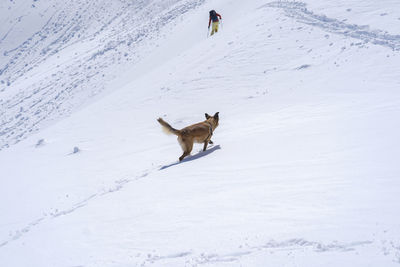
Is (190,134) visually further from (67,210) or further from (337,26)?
(337,26)

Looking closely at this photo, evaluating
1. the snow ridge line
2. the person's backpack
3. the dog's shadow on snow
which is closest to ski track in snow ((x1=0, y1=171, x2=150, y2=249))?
the dog's shadow on snow

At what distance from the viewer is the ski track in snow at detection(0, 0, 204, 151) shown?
22062 millimetres

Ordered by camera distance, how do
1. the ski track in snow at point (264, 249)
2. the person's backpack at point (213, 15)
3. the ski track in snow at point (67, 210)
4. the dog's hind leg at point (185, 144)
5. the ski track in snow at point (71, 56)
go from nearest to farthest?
the ski track in snow at point (264, 249) < the ski track in snow at point (67, 210) < the dog's hind leg at point (185, 144) < the person's backpack at point (213, 15) < the ski track in snow at point (71, 56)

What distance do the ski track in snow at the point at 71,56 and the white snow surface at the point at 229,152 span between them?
30 centimetres

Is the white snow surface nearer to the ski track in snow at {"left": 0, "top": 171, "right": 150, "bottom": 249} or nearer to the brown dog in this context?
the ski track in snow at {"left": 0, "top": 171, "right": 150, "bottom": 249}

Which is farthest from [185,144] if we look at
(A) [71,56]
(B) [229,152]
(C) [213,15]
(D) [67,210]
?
(A) [71,56]

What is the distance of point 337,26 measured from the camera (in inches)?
650

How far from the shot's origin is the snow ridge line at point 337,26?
13778mm

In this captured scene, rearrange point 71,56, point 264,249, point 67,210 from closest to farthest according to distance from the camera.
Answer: point 264,249 < point 67,210 < point 71,56

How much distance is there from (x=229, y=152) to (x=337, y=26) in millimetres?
12780

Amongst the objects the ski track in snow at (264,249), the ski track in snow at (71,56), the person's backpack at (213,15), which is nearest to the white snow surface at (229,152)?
the ski track in snow at (264,249)

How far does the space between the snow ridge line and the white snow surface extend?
0.11 m

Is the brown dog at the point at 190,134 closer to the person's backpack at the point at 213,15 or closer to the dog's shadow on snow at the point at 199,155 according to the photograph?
the dog's shadow on snow at the point at 199,155

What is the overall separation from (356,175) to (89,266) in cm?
392
